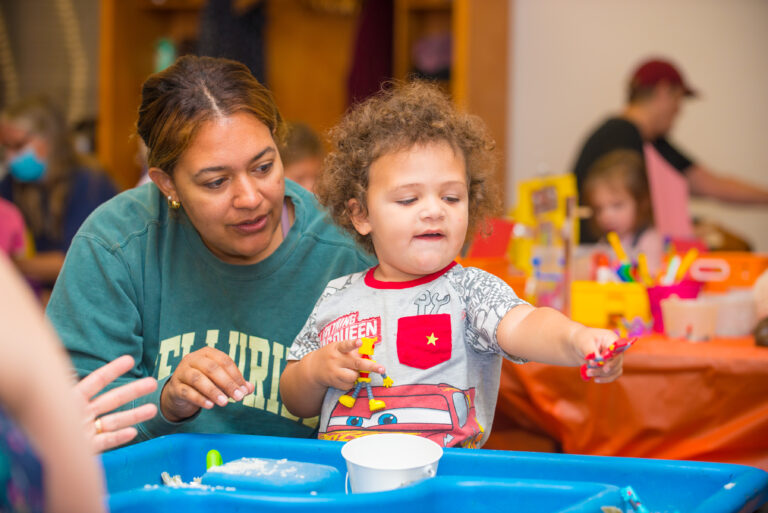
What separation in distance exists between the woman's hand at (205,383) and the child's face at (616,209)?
6.23 ft

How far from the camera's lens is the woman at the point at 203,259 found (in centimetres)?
120

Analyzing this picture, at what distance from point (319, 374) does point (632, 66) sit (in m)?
Answer: 2.85

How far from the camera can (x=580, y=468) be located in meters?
0.84

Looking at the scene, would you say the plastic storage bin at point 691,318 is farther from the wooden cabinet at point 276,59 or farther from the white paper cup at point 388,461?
the wooden cabinet at point 276,59

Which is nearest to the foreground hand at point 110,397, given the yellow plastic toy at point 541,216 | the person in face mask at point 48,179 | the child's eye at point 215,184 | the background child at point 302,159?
the child's eye at point 215,184

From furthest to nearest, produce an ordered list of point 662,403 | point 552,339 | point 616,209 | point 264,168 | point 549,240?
1. point 616,209
2. point 549,240
3. point 662,403
4. point 264,168
5. point 552,339

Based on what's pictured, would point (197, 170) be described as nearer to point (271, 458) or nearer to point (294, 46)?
point (271, 458)

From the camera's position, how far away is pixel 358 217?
1237 millimetres

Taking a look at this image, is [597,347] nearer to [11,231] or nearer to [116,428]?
[116,428]

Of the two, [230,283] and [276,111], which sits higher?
[276,111]

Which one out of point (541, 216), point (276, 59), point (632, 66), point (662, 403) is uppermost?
point (276, 59)

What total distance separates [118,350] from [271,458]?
15.1 inches

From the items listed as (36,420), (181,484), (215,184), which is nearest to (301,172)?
(215,184)

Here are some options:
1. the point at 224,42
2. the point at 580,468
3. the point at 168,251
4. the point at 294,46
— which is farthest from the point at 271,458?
the point at 294,46
